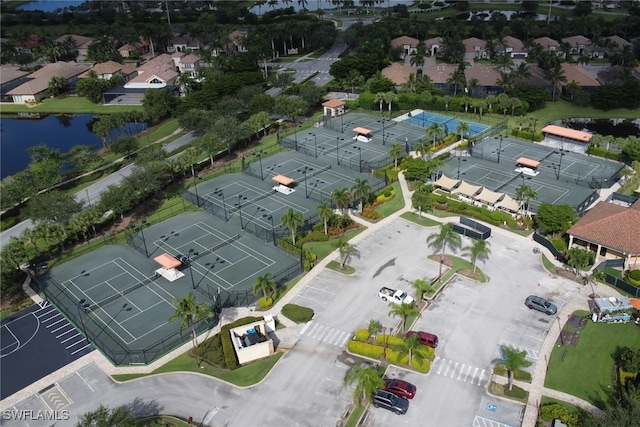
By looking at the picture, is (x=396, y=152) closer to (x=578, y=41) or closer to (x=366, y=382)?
(x=366, y=382)

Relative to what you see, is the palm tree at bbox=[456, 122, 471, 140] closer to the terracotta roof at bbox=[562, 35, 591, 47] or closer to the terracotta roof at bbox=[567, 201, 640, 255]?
the terracotta roof at bbox=[567, 201, 640, 255]

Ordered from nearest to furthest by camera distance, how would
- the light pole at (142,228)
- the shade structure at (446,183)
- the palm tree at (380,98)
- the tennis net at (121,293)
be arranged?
the tennis net at (121,293) → the light pole at (142,228) → the shade structure at (446,183) → the palm tree at (380,98)

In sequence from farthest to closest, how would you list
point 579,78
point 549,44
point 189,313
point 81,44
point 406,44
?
point 81,44, point 406,44, point 549,44, point 579,78, point 189,313

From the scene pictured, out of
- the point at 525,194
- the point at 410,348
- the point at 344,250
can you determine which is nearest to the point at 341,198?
the point at 344,250

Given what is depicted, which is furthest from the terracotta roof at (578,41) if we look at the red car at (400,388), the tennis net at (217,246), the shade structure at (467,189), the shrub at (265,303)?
the red car at (400,388)

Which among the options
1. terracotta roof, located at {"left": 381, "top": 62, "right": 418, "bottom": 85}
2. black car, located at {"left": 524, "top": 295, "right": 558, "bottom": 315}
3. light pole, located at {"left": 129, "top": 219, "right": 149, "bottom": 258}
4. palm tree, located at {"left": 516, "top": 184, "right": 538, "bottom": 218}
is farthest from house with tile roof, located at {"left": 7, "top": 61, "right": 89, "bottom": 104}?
black car, located at {"left": 524, "top": 295, "right": 558, "bottom": 315}

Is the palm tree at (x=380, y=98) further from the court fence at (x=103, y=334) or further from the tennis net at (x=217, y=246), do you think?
the court fence at (x=103, y=334)
